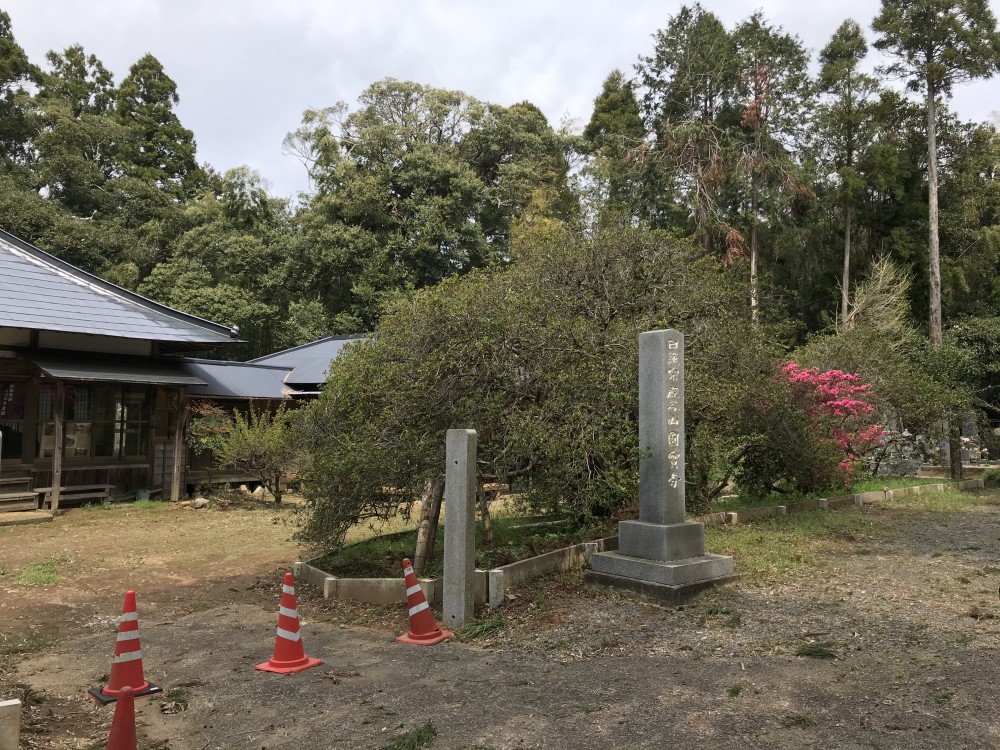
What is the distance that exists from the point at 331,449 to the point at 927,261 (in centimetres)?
2919

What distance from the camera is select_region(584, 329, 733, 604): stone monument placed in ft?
23.9

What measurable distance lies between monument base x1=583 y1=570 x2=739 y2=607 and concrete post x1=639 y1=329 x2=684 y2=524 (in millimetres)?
697

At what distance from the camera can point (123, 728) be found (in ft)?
12.5

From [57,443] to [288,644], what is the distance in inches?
445

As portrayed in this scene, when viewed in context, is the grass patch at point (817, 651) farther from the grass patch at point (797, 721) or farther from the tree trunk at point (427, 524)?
the tree trunk at point (427, 524)

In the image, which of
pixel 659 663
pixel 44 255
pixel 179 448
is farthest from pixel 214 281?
pixel 659 663

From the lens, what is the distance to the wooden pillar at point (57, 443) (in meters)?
14.0

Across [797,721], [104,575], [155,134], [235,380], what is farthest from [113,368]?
[155,134]

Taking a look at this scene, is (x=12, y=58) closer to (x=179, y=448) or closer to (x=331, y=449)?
(x=179, y=448)

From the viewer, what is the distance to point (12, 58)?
38.5 meters

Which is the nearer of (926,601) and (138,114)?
(926,601)

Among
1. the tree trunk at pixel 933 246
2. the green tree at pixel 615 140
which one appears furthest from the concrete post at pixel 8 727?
the tree trunk at pixel 933 246

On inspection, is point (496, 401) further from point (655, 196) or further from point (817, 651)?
point (655, 196)

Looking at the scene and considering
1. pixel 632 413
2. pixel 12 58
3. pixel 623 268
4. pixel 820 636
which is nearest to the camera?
pixel 820 636
